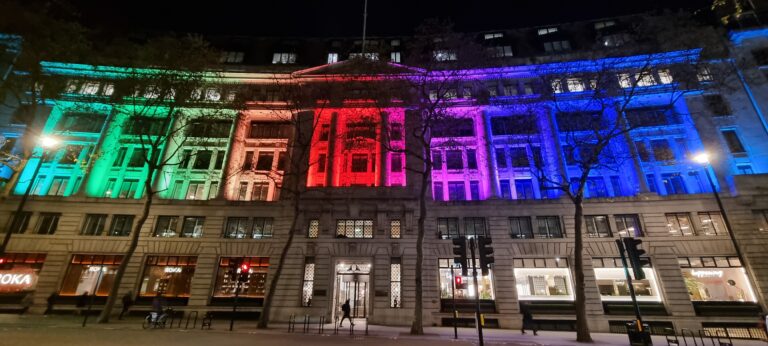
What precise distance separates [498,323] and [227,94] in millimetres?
33395

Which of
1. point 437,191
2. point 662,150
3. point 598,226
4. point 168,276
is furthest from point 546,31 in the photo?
point 168,276

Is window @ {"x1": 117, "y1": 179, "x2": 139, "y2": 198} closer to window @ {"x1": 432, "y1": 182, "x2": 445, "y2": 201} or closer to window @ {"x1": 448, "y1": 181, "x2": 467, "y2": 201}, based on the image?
window @ {"x1": 432, "y1": 182, "x2": 445, "y2": 201}

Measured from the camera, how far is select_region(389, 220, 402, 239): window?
28.9m

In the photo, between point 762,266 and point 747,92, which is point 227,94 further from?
point 747,92

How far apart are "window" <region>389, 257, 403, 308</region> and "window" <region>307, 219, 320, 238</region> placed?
7.10 meters

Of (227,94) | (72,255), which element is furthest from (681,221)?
(72,255)

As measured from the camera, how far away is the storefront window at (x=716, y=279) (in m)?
24.8

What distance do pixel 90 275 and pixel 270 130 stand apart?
20.1m

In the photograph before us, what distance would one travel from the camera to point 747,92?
30922mm

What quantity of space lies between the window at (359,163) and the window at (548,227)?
1677 centimetres

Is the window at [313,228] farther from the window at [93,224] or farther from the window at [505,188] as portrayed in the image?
the window at [93,224]

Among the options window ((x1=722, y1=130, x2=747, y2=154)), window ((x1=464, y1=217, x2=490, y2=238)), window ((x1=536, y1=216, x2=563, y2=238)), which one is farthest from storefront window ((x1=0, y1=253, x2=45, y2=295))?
window ((x1=722, y1=130, x2=747, y2=154))

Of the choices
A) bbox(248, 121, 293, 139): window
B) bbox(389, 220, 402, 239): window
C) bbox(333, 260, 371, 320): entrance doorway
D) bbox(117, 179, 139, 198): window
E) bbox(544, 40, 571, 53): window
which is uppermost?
bbox(544, 40, 571, 53): window

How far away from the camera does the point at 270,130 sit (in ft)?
114
